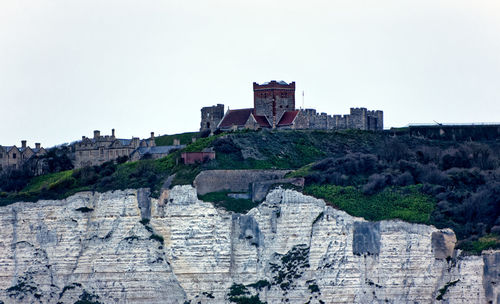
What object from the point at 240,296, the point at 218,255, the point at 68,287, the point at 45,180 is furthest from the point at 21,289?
the point at 45,180

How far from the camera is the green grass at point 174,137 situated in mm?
104281

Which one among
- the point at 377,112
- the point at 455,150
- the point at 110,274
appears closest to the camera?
the point at 110,274

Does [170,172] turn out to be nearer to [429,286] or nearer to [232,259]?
[232,259]

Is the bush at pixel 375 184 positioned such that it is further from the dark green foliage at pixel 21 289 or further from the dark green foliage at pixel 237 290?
the dark green foliage at pixel 21 289

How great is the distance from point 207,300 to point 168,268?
3.09 metres

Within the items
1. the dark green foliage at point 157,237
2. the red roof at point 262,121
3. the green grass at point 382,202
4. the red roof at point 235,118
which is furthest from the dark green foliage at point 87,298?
the red roof at point 235,118

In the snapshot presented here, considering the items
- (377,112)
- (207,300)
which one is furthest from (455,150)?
(207,300)

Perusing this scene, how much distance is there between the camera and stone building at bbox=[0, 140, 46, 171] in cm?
10362

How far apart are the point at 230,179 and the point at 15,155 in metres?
26.3

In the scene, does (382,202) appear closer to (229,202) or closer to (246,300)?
(229,202)

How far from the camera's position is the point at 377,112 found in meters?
102

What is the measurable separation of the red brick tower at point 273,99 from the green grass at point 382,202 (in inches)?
702

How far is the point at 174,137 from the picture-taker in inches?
4210

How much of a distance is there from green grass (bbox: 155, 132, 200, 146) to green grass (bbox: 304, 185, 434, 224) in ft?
79.6
